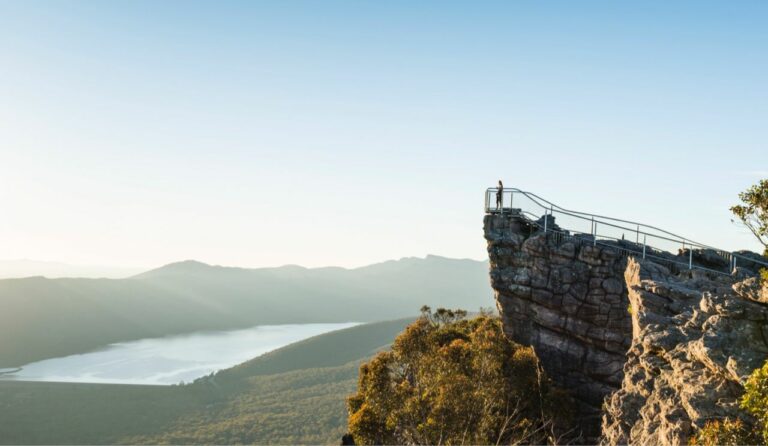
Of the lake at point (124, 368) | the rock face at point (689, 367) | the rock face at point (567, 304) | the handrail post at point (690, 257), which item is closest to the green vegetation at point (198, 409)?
the lake at point (124, 368)

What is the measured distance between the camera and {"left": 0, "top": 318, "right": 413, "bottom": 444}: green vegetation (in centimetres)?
9144

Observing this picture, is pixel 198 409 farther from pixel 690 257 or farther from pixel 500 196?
pixel 690 257

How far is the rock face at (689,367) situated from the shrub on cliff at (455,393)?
517cm

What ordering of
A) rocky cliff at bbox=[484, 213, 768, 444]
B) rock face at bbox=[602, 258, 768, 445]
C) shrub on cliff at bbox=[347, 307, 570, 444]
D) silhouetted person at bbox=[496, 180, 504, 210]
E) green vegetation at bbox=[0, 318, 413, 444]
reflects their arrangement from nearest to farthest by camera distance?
rock face at bbox=[602, 258, 768, 445]
rocky cliff at bbox=[484, 213, 768, 444]
shrub on cliff at bbox=[347, 307, 570, 444]
silhouetted person at bbox=[496, 180, 504, 210]
green vegetation at bbox=[0, 318, 413, 444]

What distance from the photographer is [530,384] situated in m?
26.3

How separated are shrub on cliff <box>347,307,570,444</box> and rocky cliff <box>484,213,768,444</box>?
5.20 feet

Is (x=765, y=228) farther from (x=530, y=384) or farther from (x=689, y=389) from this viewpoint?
(x=530, y=384)

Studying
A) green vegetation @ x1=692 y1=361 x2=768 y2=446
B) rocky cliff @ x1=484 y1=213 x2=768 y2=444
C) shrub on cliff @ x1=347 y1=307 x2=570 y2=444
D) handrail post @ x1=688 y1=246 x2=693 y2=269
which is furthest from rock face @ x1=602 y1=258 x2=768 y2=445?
shrub on cliff @ x1=347 y1=307 x2=570 y2=444

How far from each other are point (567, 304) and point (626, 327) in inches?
106

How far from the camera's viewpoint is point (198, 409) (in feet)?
359

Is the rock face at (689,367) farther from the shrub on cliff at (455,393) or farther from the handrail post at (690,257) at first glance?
the shrub on cliff at (455,393)

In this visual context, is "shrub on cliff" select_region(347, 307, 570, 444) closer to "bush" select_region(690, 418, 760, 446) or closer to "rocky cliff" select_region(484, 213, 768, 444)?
"rocky cliff" select_region(484, 213, 768, 444)

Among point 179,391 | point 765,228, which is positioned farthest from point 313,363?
point 765,228

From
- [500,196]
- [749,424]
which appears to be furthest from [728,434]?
[500,196]
